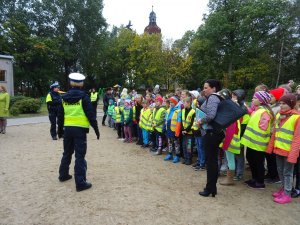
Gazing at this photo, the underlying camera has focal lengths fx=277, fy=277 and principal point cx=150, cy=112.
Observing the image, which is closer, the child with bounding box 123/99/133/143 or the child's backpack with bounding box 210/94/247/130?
the child's backpack with bounding box 210/94/247/130

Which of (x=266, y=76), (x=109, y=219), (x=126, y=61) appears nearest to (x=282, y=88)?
(x=109, y=219)

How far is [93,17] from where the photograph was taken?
131 ft

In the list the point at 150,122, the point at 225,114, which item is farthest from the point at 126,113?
the point at 225,114

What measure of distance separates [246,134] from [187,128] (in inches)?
67.6

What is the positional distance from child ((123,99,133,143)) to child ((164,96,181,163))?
2.23 m

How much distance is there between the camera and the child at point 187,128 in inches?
262

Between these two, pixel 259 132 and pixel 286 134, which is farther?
pixel 259 132

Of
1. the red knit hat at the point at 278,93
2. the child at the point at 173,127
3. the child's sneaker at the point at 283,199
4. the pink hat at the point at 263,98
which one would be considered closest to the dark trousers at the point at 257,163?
the child's sneaker at the point at 283,199

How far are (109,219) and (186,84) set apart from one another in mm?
41854

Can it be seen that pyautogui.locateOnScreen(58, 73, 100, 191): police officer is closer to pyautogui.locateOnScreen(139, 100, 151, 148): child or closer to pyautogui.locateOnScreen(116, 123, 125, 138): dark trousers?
pyautogui.locateOnScreen(139, 100, 151, 148): child

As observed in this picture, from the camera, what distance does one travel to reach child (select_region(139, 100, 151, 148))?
8.46 m

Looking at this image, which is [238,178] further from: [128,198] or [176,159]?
[128,198]

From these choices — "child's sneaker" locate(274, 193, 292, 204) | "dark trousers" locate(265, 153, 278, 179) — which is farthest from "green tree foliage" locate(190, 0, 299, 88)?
"child's sneaker" locate(274, 193, 292, 204)

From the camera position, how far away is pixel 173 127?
23.4 feet
